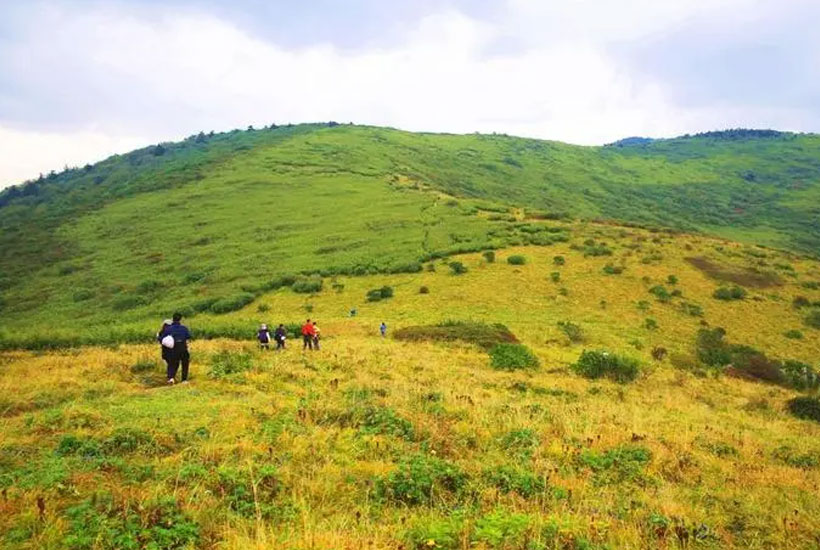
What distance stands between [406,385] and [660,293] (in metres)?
35.2

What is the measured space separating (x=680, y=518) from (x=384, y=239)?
200ft

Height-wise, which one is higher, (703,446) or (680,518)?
(680,518)

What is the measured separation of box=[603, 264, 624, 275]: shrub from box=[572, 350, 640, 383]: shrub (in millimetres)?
26046

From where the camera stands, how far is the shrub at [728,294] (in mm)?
45344

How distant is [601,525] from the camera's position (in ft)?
22.0

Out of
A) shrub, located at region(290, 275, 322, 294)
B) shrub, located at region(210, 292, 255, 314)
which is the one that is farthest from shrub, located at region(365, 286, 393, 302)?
shrub, located at region(210, 292, 255, 314)

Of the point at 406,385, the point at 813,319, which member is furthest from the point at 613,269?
the point at 406,385

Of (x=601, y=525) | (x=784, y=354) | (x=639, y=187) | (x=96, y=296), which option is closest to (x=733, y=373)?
(x=784, y=354)

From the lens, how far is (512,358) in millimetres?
25141

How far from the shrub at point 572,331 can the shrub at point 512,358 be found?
940cm

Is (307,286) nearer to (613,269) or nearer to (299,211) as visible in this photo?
(613,269)

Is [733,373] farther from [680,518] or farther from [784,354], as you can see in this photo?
[680,518]

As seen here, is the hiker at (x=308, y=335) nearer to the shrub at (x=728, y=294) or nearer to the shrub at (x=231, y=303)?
the shrub at (x=231, y=303)

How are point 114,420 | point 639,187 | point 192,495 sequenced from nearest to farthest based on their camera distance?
point 192,495
point 114,420
point 639,187
